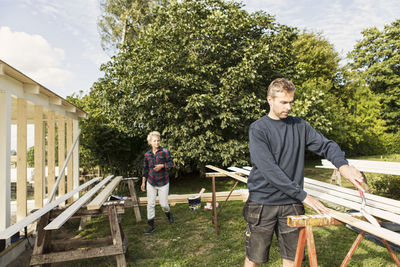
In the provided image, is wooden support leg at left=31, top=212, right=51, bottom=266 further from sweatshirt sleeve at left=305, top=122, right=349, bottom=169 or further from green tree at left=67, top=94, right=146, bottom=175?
green tree at left=67, top=94, right=146, bottom=175

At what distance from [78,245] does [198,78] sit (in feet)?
23.8

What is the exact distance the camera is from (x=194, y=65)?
31.3 feet

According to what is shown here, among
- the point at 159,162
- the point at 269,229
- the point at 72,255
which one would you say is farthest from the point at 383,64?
the point at 72,255

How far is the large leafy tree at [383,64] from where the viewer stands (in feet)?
81.0

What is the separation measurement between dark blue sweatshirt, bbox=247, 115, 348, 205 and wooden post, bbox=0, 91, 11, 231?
3685mm

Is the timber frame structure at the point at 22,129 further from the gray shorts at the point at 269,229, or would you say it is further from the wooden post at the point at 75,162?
the gray shorts at the point at 269,229

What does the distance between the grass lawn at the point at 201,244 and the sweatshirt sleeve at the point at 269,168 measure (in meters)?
2.14

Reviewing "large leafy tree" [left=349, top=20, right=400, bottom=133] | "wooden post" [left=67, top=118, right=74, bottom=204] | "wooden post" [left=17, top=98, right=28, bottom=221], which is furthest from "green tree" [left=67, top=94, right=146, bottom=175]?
"large leafy tree" [left=349, top=20, right=400, bottom=133]

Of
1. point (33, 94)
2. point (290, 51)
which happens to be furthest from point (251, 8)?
point (33, 94)

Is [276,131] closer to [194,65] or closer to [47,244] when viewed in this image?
[47,244]

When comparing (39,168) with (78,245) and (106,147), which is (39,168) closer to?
(78,245)

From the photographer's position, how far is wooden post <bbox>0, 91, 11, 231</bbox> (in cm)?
380

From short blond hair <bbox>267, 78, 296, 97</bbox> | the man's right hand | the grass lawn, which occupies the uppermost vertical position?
short blond hair <bbox>267, 78, 296, 97</bbox>

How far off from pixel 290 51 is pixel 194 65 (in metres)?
5.00
